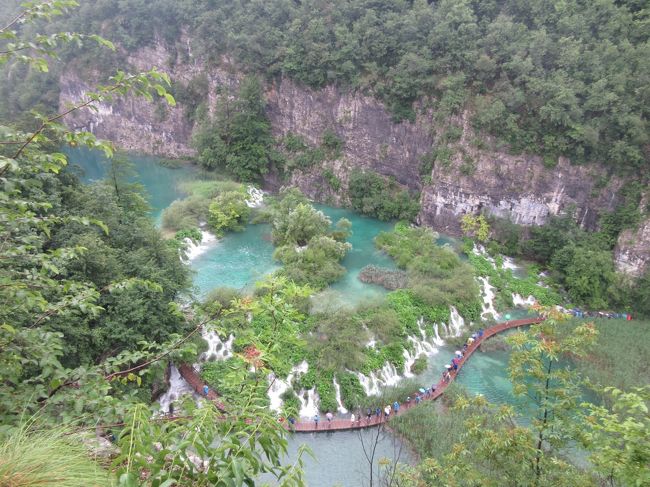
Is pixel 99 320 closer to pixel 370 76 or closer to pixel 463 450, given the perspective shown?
pixel 463 450

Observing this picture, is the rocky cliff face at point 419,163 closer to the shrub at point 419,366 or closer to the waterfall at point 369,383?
the shrub at point 419,366

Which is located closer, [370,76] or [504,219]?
[504,219]

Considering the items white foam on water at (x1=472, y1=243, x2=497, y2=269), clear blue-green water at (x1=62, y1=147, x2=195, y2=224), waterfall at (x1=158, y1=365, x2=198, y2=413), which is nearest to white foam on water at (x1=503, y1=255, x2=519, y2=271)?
white foam on water at (x1=472, y1=243, x2=497, y2=269)

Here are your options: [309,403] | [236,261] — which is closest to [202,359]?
[309,403]

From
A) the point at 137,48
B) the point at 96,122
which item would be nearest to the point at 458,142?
the point at 137,48

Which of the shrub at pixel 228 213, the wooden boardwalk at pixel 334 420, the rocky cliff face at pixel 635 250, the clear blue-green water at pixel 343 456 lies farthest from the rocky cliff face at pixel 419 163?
the clear blue-green water at pixel 343 456

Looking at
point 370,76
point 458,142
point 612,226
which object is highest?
point 370,76

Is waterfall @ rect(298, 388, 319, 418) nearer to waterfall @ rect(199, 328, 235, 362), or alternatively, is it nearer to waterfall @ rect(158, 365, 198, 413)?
waterfall @ rect(199, 328, 235, 362)

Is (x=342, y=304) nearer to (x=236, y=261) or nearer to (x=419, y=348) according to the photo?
(x=419, y=348)
